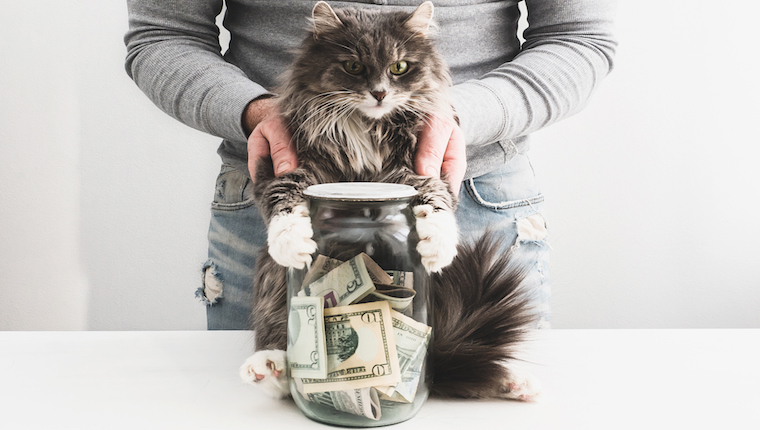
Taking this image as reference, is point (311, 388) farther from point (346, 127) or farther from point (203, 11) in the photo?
point (203, 11)

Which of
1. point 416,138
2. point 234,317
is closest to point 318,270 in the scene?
point 416,138

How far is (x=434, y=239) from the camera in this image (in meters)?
0.81

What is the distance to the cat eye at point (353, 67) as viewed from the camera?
1039 millimetres

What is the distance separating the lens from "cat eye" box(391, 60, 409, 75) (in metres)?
1.06

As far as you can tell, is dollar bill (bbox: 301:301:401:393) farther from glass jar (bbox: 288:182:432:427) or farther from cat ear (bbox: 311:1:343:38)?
cat ear (bbox: 311:1:343:38)

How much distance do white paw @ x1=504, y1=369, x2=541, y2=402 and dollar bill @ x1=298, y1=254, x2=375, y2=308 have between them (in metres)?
0.28

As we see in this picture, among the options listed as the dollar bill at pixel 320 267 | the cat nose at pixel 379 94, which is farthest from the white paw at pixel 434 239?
the cat nose at pixel 379 94

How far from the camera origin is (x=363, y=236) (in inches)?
30.9

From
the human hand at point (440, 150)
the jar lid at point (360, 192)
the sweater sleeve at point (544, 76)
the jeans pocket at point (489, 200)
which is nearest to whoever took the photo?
the jar lid at point (360, 192)

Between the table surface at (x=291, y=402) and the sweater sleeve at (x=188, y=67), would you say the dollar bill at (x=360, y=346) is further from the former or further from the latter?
the sweater sleeve at (x=188, y=67)

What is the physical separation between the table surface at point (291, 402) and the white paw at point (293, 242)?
0.22 meters

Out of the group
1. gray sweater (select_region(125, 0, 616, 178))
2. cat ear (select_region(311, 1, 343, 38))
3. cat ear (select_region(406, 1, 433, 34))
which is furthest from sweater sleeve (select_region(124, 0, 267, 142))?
cat ear (select_region(406, 1, 433, 34))

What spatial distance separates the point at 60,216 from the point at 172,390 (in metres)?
1.95

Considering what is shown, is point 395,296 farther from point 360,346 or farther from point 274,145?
point 274,145
